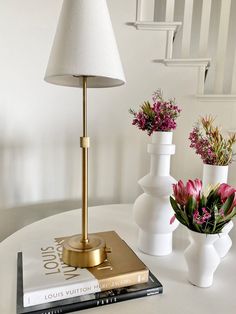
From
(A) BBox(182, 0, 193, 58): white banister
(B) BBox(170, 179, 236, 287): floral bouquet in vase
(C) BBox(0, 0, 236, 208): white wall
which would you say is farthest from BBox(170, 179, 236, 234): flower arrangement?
(A) BBox(182, 0, 193, 58): white banister

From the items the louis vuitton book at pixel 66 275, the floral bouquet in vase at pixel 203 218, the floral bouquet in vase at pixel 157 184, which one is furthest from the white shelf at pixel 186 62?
the louis vuitton book at pixel 66 275

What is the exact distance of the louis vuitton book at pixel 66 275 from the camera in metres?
0.51

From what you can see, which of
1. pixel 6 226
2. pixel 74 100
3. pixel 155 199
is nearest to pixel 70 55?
pixel 155 199

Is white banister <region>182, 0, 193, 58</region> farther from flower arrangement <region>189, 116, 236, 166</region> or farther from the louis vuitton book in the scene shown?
the louis vuitton book

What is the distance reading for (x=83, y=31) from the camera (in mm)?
555

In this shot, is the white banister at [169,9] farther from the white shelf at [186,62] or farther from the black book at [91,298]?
the black book at [91,298]

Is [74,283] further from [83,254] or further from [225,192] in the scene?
[225,192]

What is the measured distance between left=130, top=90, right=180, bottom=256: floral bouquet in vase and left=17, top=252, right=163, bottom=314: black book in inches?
5.3

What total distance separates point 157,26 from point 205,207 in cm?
100

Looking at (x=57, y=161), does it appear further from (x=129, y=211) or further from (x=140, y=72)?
(x=140, y=72)

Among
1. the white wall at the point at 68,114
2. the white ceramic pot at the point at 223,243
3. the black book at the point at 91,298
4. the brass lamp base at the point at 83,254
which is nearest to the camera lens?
the black book at the point at 91,298

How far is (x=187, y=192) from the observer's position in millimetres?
574

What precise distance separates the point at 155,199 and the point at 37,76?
2.80 feet

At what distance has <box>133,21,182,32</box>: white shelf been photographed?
121 centimetres
